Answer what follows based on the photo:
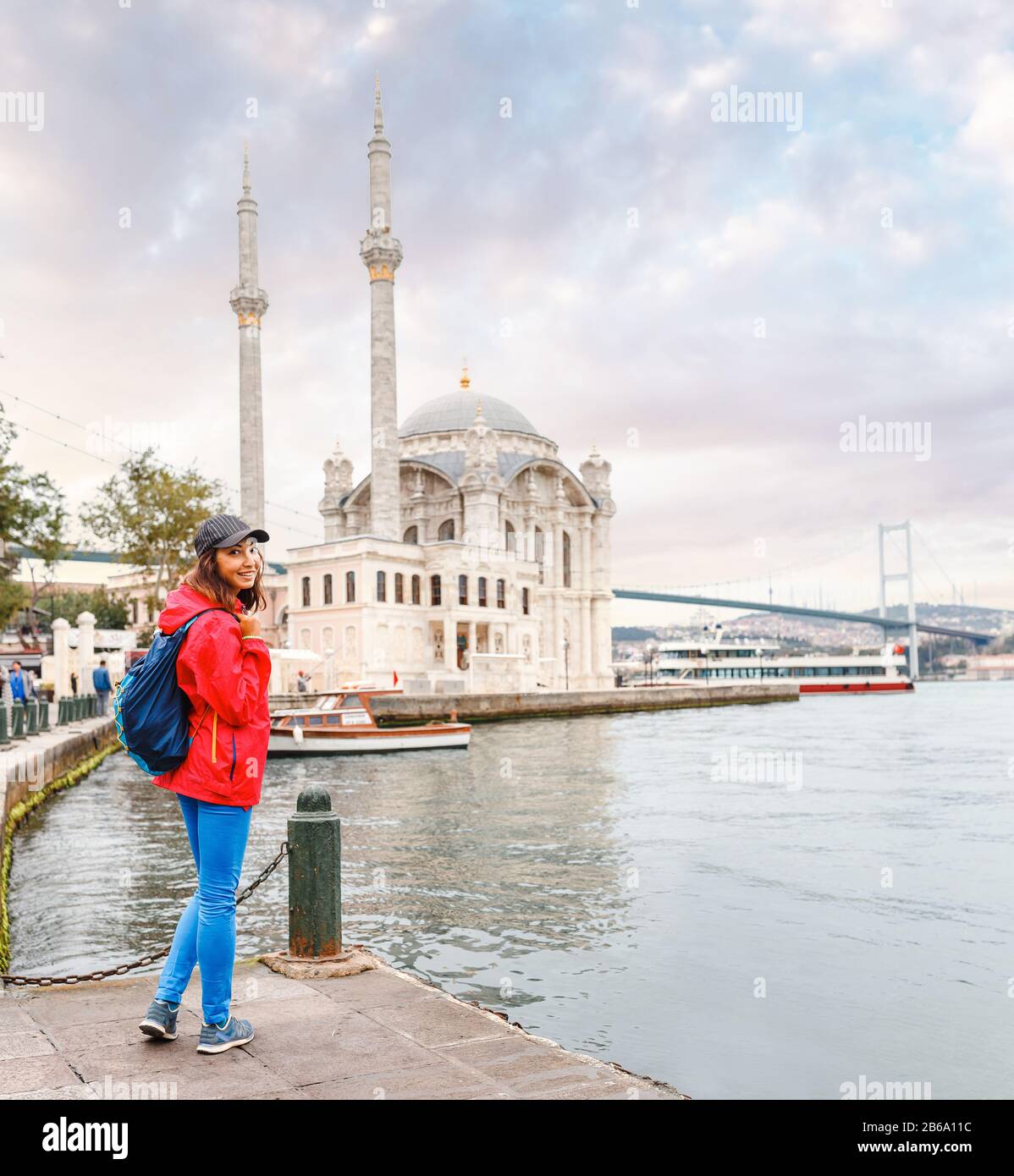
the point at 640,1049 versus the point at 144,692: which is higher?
the point at 144,692

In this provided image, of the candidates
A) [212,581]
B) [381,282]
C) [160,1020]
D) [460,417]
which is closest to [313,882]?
[160,1020]

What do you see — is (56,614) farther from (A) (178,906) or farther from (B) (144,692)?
(B) (144,692)

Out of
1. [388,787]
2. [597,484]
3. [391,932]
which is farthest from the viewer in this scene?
[597,484]

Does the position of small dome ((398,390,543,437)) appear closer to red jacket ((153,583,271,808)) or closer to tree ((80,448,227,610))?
tree ((80,448,227,610))

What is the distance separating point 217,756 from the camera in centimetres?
383

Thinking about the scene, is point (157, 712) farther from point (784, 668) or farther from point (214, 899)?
point (784, 668)

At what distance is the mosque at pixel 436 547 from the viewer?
165 ft

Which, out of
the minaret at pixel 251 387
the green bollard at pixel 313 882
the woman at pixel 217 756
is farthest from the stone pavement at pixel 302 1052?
the minaret at pixel 251 387

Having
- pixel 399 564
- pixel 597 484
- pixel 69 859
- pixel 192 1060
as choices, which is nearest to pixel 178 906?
pixel 69 859

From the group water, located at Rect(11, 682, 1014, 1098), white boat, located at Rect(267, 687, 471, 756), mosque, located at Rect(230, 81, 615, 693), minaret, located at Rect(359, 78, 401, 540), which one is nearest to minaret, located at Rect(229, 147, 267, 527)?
mosque, located at Rect(230, 81, 615, 693)

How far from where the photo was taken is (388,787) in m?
19.8

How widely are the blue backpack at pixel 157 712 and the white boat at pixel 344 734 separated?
73.4ft
